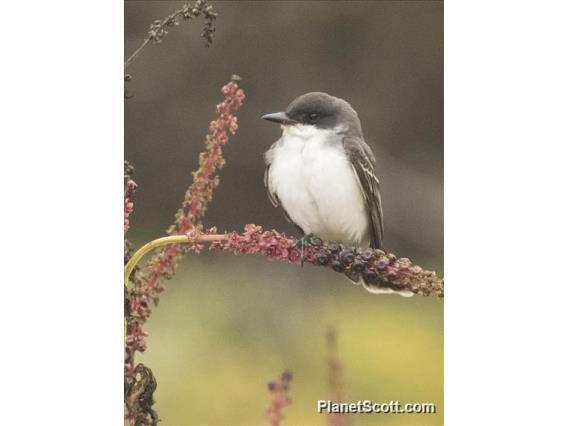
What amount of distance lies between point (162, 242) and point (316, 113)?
45.5 inches

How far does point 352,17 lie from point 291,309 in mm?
1142

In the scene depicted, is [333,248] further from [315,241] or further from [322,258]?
[315,241]

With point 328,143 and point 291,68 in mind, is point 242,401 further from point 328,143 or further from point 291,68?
point 291,68

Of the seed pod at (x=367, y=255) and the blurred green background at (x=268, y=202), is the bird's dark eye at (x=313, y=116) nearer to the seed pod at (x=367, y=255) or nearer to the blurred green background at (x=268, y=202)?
the blurred green background at (x=268, y=202)

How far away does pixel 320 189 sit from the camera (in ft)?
12.7

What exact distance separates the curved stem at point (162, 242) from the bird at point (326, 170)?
34.1 inches

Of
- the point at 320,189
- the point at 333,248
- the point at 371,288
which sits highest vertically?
the point at 320,189

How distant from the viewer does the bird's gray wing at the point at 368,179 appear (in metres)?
3.87

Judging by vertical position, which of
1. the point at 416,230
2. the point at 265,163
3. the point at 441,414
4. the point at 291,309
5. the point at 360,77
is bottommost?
the point at 441,414

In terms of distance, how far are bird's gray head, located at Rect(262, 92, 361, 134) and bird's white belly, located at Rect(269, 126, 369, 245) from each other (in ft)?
0.20

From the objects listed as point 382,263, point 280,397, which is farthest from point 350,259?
point 280,397

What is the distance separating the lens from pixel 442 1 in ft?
11.4

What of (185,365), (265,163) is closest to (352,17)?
(265,163)

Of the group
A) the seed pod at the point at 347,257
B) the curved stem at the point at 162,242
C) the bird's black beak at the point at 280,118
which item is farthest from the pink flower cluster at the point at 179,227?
the bird's black beak at the point at 280,118
